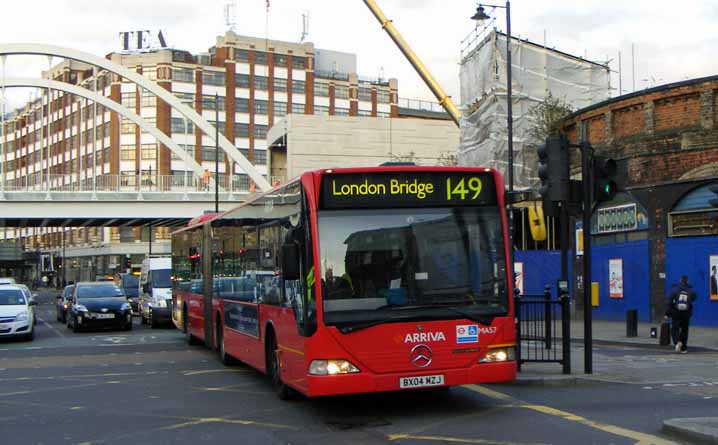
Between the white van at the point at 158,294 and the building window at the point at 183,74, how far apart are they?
6892 cm

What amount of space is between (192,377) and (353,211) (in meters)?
6.20

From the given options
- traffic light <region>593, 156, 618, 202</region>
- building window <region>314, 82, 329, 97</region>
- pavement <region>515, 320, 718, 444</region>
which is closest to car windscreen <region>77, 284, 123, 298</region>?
pavement <region>515, 320, 718, 444</region>

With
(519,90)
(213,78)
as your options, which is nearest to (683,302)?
(519,90)

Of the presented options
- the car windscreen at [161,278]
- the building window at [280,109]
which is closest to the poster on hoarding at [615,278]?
the car windscreen at [161,278]

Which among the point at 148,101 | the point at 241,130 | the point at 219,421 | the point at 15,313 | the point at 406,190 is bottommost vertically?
the point at 219,421

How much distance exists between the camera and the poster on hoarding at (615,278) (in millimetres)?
28953

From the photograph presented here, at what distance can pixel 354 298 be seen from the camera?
31.8 feet

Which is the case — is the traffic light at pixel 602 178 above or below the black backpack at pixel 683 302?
above

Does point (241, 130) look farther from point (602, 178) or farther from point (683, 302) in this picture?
point (602, 178)

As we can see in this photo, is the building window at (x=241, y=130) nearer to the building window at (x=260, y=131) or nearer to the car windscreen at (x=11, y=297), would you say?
the building window at (x=260, y=131)

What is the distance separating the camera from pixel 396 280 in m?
9.78

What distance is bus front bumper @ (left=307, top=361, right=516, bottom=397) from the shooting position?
9.56m

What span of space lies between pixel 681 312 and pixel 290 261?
36.5 feet

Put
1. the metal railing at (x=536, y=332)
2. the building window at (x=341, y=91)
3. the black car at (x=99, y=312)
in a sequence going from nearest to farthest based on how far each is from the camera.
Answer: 1. the metal railing at (x=536, y=332)
2. the black car at (x=99, y=312)
3. the building window at (x=341, y=91)
